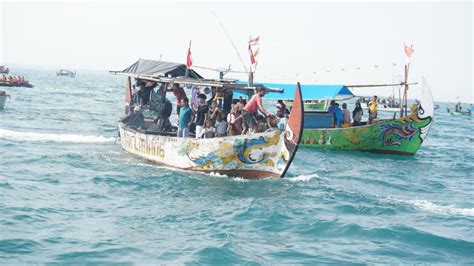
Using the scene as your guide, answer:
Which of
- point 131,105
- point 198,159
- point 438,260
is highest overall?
point 131,105

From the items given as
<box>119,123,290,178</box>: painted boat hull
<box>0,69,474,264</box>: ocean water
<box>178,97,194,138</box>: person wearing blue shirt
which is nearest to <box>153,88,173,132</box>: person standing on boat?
<box>0,69,474,264</box>: ocean water

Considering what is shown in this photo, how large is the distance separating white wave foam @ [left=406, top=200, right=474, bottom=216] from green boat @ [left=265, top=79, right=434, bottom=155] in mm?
7837

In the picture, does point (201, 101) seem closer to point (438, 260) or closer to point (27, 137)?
point (438, 260)

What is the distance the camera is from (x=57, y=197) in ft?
42.3

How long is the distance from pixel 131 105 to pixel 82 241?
1092cm

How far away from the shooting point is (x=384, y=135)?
2338 centimetres

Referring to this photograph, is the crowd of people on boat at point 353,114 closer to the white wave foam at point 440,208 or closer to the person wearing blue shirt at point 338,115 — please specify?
the person wearing blue shirt at point 338,115

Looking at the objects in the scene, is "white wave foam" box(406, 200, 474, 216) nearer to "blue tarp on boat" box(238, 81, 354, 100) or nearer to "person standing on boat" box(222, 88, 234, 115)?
"person standing on boat" box(222, 88, 234, 115)

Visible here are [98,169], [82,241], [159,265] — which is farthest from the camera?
[98,169]

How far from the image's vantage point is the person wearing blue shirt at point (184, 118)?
1605cm

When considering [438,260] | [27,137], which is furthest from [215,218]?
[27,137]

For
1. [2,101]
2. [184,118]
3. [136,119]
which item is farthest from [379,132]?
[2,101]

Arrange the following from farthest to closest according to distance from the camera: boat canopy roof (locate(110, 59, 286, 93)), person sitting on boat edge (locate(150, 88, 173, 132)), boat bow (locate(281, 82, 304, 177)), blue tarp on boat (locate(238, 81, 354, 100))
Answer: blue tarp on boat (locate(238, 81, 354, 100)), person sitting on boat edge (locate(150, 88, 173, 132)), boat canopy roof (locate(110, 59, 286, 93)), boat bow (locate(281, 82, 304, 177))

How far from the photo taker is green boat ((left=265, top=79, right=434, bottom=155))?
74.2 ft
